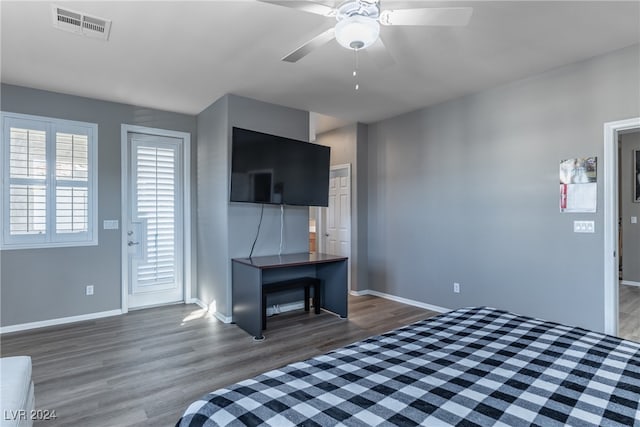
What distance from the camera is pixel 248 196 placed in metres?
3.69

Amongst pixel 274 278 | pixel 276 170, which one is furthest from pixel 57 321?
pixel 276 170

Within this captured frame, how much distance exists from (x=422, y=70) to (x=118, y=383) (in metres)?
3.78

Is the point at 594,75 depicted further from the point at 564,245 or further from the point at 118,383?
the point at 118,383

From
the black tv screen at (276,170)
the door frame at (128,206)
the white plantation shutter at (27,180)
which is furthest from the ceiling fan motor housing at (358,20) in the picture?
the white plantation shutter at (27,180)

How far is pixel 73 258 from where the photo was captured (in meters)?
3.92

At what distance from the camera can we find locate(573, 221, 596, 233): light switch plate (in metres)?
3.02

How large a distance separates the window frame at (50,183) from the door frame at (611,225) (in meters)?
5.38

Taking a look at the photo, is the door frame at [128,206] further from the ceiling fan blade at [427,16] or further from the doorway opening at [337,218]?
the ceiling fan blade at [427,16]

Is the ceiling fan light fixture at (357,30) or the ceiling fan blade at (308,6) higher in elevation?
the ceiling fan blade at (308,6)

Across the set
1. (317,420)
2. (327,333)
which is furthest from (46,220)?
(317,420)

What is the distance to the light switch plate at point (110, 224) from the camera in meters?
4.12

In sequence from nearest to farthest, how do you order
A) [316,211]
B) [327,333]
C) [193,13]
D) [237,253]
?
[193,13]
[327,333]
[237,253]
[316,211]

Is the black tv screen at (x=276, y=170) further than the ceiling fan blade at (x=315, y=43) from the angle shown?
Yes

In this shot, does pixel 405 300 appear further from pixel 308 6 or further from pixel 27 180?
pixel 27 180
